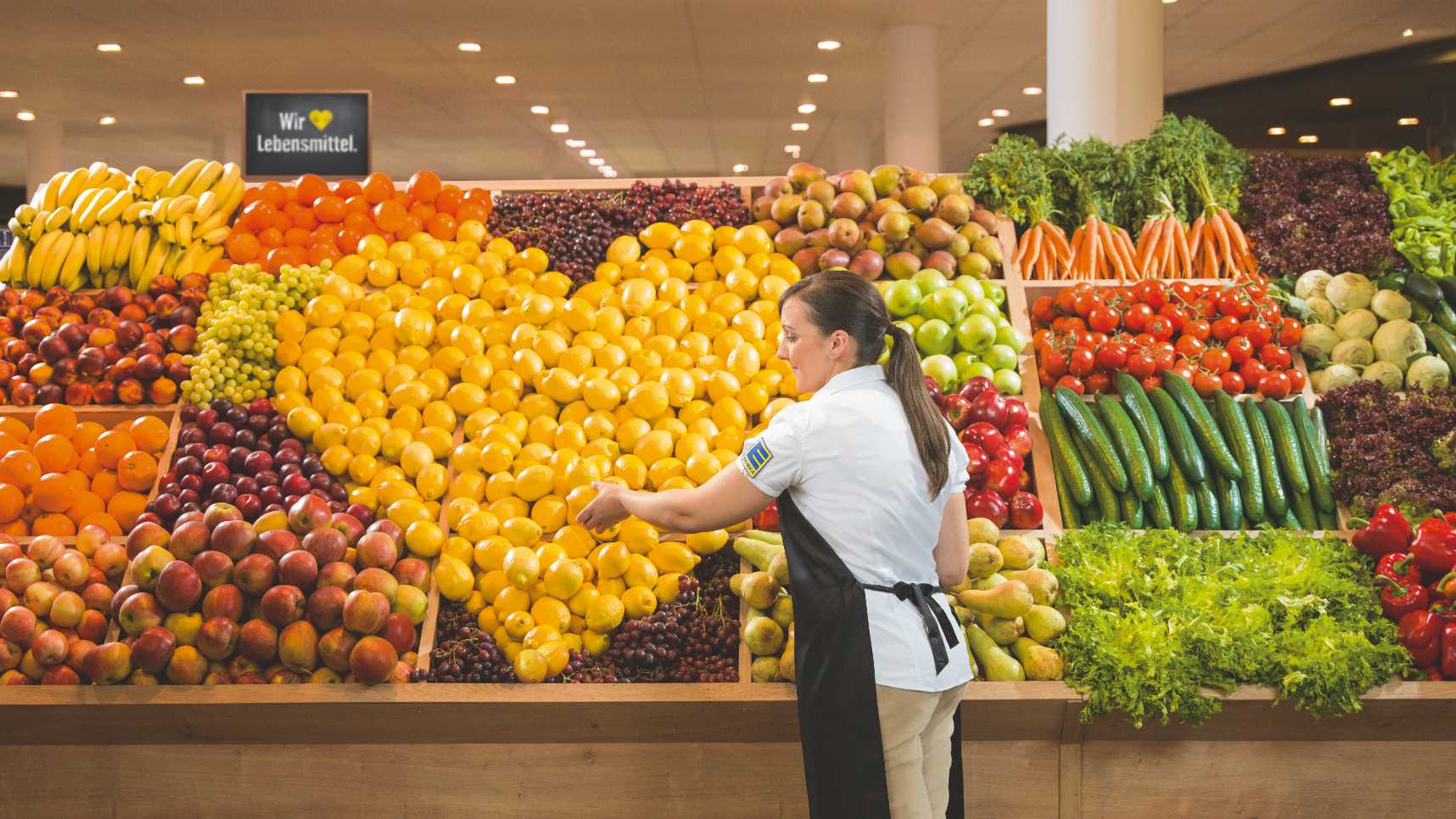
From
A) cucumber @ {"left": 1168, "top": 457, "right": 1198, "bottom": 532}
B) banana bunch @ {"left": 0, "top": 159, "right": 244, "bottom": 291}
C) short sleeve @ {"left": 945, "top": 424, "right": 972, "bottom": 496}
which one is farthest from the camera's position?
banana bunch @ {"left": 0, "top": 159, "right": 244, "bottom": 291}

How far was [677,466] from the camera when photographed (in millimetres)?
3252

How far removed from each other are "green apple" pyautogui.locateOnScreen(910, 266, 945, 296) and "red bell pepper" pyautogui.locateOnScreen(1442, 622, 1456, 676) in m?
1.72

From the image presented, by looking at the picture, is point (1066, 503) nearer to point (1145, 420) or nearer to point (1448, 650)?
point (1145, 420)

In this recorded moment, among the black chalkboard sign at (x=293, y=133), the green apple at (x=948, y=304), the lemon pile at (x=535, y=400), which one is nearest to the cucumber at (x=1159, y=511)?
the green apple at (x=948, y=304)

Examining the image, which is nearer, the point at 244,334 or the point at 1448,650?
the point at 1448,650

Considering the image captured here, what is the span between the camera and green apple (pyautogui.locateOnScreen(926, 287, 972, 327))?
370 centimetres

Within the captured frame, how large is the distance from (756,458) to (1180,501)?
183cm

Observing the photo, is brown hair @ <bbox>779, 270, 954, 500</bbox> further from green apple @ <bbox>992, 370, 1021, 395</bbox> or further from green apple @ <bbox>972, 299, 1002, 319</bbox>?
green apple @ <bbox>972, 299, 1002, 319</bbox>

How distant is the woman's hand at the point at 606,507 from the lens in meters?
2.29

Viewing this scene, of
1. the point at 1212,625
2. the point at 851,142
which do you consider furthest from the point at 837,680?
the point at 851,142

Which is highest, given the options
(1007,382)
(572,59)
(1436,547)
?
(572,59)

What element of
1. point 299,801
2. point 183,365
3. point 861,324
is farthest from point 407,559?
point 861,324

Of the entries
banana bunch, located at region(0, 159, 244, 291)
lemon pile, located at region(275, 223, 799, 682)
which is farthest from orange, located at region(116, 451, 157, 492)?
banana bunch, located at region(0, 159, 244, 291)

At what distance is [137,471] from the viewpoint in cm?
343
